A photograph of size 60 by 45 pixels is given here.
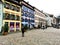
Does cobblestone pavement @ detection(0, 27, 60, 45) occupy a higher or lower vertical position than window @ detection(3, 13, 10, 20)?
lower

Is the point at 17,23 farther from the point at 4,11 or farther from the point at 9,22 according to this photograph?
the point at 4,11

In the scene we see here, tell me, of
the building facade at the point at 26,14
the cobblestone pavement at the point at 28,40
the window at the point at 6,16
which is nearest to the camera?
the cobblestone pavement at the point at 28,40

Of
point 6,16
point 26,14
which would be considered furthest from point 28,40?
point 26,14

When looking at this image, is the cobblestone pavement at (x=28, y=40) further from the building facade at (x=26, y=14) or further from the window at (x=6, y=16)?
the building facade at (x=26, y=14)

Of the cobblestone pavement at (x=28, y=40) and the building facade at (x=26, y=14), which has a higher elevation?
the building facade at (x=26, y=14)

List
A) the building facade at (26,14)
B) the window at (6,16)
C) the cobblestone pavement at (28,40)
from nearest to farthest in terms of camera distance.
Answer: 1. the cobblestone pavement at (28,40)
2. the window at (6,16)
3. the building facade at (26,14)

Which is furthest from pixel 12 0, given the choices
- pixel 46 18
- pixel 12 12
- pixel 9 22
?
pixel 46 18

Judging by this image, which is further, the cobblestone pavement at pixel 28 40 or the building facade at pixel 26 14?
the building facade at pixel 26 14

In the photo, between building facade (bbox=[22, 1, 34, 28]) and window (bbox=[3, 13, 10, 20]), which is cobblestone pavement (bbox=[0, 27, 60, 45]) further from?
building facade (bbox=[22, 1, 34, 28])

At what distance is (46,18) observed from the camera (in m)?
128

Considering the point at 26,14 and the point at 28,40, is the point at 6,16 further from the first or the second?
the point at 28,40

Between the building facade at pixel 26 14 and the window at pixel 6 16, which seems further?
the building facade at pixel 26 14

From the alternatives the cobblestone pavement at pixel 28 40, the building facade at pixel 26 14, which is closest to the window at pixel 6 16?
the cobblestone pavement at pixel 28 40

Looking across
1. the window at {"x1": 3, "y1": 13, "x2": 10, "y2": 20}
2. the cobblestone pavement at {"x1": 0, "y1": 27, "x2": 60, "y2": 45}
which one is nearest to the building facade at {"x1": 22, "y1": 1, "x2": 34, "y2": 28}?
the window at {"x1": 3, "y1": 13, "x2": 10, "y2": 20}
